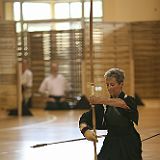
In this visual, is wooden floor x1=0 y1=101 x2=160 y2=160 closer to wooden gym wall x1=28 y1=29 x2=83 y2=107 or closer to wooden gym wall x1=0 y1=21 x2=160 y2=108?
wooden gym wall x1=0 y1=21 x2=160 y2=108

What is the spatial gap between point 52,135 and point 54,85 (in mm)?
4739

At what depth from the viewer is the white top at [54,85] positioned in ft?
42.2

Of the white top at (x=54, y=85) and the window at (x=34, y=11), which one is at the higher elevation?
the window at (x=34, y=11)

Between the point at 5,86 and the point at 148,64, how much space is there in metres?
5.90

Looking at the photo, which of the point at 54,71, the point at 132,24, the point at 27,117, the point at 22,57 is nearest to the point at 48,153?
the point at 27,117

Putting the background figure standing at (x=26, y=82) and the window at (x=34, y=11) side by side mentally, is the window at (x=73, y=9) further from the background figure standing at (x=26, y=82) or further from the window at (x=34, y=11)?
the background figure standing at (x=26, y=82)

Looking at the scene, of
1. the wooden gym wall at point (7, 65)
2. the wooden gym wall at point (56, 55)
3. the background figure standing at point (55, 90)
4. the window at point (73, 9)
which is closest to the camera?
the wooden gym wall at point (7, 65)

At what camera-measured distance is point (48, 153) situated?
21.6 ft

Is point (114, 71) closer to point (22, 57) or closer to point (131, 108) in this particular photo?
point (131, 108)

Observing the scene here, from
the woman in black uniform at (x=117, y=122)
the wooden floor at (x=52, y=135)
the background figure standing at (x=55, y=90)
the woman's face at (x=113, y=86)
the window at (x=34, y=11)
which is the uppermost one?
the window at (x=34, y=11)

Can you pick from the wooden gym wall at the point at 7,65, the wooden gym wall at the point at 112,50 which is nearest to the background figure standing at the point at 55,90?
the wooden gym wall at the point at 112,50

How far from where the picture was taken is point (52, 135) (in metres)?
8.18

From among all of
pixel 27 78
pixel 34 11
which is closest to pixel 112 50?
pixel 27 78

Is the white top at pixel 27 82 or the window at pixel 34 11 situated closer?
the white top at pixel 27 82
